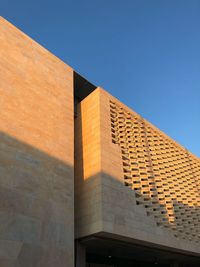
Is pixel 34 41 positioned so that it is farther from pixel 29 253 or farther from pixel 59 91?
pixel 29 253

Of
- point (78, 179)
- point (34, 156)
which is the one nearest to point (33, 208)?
point (34, 156)

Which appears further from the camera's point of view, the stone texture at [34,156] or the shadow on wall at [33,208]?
the stone texture at [34,156]

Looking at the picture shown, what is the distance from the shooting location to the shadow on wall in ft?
24.1

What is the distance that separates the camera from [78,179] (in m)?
10.8

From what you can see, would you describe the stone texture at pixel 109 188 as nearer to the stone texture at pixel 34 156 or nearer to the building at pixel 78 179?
the building at pixel 78 179

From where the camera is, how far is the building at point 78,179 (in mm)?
8016

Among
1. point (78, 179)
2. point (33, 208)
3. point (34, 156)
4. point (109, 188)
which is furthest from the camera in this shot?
point (78, 179)

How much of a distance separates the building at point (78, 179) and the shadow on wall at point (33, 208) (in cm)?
3

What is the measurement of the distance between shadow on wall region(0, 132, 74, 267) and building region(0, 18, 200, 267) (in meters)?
0.03

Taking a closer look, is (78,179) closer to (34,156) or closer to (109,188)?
(109,188)

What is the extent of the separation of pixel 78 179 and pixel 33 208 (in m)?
2.91

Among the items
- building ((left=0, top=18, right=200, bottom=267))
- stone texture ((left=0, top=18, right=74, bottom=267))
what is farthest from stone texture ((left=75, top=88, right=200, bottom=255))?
stone texture ((left=0, top=18, right=74, bottom=267))

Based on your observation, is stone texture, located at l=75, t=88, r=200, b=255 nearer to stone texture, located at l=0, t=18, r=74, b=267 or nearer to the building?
the building

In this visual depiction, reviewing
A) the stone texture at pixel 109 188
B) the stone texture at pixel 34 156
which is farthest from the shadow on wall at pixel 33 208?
the stone texture at pixel 109 188
